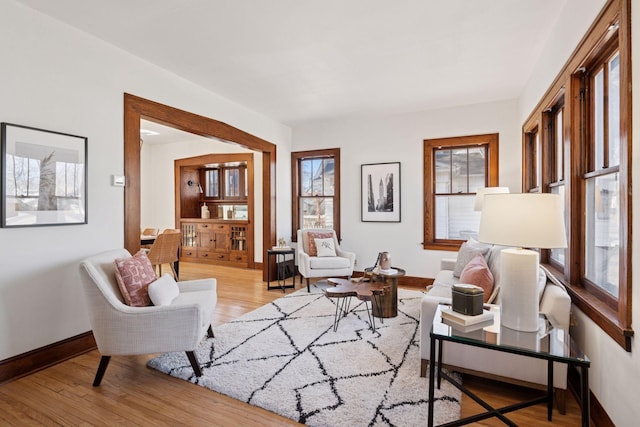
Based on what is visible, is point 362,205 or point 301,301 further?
point 362,205

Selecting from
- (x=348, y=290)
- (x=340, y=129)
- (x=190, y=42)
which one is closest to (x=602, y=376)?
(x=348, y=290)

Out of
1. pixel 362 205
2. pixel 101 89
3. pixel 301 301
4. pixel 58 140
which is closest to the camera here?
pixel 58 140

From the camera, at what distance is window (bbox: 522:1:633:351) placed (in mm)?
1530

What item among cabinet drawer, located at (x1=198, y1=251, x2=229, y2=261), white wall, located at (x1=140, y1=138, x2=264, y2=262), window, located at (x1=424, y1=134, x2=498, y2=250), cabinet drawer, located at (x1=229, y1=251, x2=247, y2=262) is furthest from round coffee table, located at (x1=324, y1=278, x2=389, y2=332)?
white wall, located at (x1=140, y1=138, x2=264, y2=262)

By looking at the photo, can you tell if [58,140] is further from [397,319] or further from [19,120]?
[397,319]

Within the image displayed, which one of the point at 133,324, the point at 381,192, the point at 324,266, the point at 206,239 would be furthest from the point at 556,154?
the point at 206,239

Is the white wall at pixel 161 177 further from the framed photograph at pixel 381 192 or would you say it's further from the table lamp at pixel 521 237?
the table lamp at pixel 521 237

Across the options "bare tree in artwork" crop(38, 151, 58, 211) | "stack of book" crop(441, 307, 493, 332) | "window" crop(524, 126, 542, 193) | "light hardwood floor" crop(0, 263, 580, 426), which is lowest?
"light hardwood floor" crop(0, 263, 580, 426)

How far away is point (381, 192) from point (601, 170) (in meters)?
3.36

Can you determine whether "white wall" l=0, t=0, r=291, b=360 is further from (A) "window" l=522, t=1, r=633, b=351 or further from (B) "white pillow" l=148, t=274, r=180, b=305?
(A) "window" l=522, t=1, r=633, b=351

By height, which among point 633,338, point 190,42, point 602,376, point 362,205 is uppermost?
point 190,42

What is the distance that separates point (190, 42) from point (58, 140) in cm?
136

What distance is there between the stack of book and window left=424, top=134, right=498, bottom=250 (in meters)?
3.27

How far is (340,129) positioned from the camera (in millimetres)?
5566
